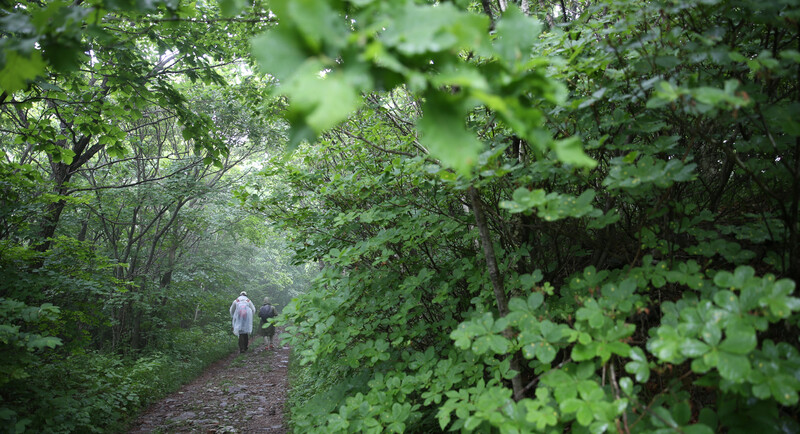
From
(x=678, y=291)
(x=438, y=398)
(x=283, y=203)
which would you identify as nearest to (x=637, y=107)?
(x=678, y=291)

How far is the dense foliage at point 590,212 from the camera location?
0.71m

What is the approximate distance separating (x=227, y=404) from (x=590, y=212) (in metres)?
6.46

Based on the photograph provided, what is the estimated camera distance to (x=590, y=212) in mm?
1584

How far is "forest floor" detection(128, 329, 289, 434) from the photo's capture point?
16.0ft

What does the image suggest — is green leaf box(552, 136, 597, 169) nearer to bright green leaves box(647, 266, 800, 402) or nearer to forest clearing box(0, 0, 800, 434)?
forest clearing box(0, 0, 800, 434)

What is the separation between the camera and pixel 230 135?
9.86 meters

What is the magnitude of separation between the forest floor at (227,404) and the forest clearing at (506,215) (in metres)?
0.09

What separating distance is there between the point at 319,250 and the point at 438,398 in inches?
90.3

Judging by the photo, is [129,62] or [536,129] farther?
[129,62]

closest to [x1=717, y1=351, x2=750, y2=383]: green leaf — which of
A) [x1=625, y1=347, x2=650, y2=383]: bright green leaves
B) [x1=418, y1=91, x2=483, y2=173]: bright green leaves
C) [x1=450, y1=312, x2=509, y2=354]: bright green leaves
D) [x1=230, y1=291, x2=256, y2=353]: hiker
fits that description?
[x1=625, y1=347, x2=650, y2=383]: bright green leaves

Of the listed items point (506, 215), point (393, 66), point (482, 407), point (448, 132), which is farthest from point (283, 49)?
point (506, 215)

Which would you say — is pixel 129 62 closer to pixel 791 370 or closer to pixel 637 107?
pixel 637 107

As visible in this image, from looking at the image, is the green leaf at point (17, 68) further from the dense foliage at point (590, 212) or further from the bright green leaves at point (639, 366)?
the bright green leaves at point (639, 366)

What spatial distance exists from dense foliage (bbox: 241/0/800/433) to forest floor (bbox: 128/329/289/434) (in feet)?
5.85
